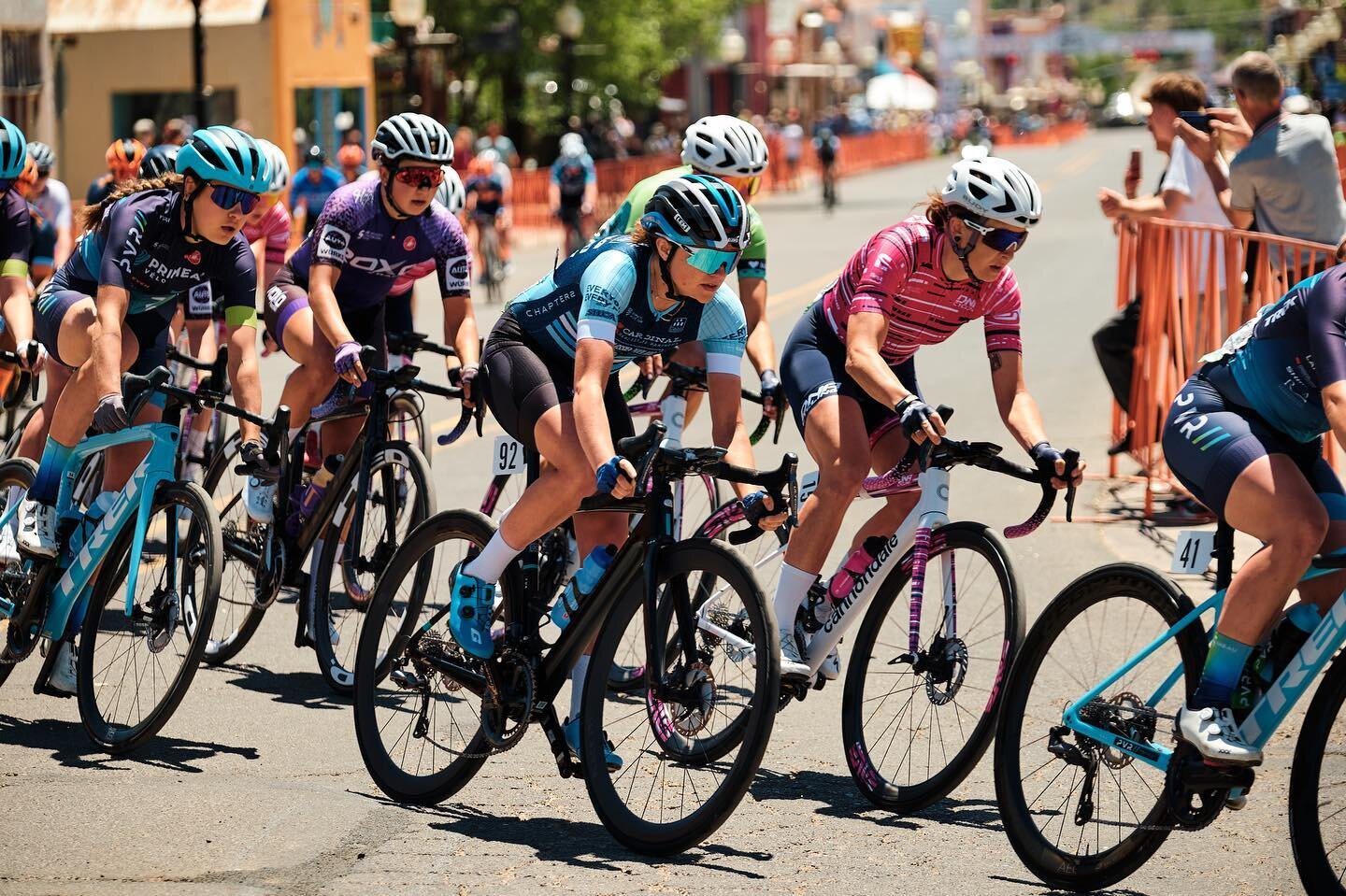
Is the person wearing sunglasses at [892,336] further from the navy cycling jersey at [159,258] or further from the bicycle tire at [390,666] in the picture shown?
the navy cycling jersey at [159,258]

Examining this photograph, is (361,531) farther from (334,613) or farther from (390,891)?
(390,891)

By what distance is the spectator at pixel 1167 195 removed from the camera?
425 inches

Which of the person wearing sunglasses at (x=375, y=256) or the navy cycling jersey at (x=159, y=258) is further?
the person wearing sunglasses at (x=375, y=256)

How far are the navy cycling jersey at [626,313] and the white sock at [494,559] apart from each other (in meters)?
0.66

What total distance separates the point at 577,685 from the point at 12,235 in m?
4.13

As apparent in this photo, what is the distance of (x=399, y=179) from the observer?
7625mm

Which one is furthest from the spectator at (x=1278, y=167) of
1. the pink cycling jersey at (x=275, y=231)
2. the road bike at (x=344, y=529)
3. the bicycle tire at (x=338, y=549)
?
the bicycle tire at (x=338, y=549)

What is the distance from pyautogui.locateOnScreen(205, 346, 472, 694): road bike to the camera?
23.7 ft

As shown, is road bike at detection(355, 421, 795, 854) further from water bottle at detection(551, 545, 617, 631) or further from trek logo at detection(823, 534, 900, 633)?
trek logo at detection(823, 534, 900, 633)

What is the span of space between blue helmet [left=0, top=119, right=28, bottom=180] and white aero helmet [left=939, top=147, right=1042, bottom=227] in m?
4.45

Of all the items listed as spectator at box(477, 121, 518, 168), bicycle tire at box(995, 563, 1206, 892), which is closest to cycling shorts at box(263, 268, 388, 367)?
bicycle tire at box(995, 563, 1206, 892)

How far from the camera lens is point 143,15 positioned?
32.7m

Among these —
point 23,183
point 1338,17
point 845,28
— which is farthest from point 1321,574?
point 845,28

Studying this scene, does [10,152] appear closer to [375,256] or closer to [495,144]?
[375,256]
